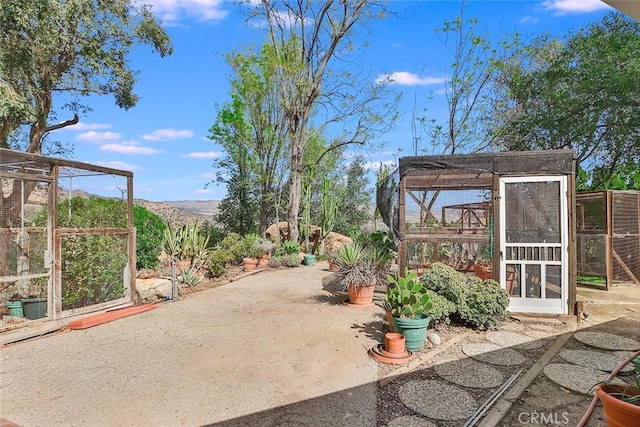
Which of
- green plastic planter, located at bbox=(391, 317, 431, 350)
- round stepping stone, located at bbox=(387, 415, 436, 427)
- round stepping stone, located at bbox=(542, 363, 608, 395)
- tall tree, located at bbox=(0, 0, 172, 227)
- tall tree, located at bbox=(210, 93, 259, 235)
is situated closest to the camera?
round stepping stone, located at bbox=(387, 415, 436, 427)

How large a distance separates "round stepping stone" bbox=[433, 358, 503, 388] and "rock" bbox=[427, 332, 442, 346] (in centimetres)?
40

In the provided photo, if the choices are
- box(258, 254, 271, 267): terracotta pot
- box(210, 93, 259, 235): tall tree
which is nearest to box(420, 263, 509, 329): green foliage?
box(258, 254, 271, 267): terracotta pot

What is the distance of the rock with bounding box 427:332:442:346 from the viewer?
3929 millimetres

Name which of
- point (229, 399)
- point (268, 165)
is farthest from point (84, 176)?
point (268, 165)

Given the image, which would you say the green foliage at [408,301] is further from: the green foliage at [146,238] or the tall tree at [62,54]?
the tall tree at [62,54]

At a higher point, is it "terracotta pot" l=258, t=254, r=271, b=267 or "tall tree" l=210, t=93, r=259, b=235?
"tall tree" l=210, t=93, r=259, b=235

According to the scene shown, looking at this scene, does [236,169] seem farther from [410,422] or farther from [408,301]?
[410,422]

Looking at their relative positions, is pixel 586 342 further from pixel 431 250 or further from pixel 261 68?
pixel 261 68

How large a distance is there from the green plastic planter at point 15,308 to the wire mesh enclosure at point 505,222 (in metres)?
5.15

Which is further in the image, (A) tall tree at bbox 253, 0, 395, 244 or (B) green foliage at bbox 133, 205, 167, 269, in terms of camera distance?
(A) tall tree at bbox 253, 0, 395, 244

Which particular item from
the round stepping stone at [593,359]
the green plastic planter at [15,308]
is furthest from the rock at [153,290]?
the round stepping stone at [593,359]

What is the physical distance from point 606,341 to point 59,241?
22.1 ft

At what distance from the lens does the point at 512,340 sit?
4.14 meters

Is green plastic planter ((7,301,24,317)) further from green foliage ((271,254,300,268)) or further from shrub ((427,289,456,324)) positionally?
green foliage ((271,254,300,268))
